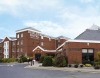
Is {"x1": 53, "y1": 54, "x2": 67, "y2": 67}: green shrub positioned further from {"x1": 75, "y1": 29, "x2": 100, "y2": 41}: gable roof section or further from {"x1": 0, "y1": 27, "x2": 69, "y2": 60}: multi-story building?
{"x1": 0, "y1": 27, "x2": 69, "y2": 60}: multi-story building

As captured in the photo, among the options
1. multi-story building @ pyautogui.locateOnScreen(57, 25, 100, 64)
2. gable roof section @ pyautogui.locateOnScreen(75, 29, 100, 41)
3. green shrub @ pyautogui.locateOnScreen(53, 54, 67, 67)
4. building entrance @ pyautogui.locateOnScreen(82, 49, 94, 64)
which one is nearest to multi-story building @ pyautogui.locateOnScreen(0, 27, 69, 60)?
gable roof section @ pyautogui.locateOnScreen(75, 29, 100, 41)

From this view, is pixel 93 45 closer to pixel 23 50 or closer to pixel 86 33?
pixel 86 33

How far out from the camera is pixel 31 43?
89.6 m

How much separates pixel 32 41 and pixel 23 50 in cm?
426

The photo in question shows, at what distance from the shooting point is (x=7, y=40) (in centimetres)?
9956

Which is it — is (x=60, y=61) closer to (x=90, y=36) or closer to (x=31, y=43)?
(x=90, y=36)

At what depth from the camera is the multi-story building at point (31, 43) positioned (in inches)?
3413

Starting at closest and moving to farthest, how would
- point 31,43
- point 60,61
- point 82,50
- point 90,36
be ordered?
point 60,61
point 82,50
point 90,36
point 31,43

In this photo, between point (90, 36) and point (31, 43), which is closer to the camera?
point (90, 36)

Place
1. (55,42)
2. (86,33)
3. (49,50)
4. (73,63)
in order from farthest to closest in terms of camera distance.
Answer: (55,42) → (49,50) → (86,33) → (73,63)

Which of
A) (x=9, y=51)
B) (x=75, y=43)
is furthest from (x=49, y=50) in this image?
(x=75, y=43)

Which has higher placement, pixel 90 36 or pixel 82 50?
pixel 90 36

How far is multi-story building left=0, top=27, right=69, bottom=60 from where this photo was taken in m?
86.7

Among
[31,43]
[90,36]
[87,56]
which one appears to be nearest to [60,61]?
[87,56]
